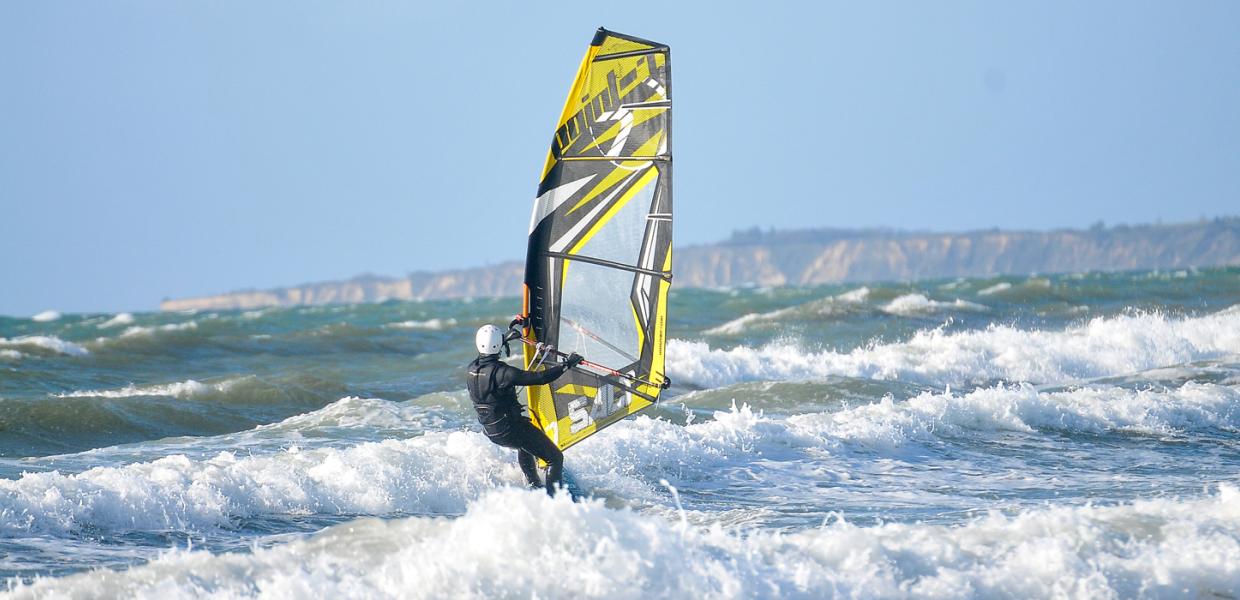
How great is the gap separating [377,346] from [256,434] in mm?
12190

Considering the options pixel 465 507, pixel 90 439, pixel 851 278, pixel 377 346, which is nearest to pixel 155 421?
pixel 90 439

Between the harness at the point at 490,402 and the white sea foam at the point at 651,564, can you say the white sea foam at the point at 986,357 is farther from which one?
the white sea foam at the point at 651,564

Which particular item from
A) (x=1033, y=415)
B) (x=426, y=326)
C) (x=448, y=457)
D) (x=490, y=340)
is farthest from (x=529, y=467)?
(x=426, y=326)

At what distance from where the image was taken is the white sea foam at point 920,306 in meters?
29.2

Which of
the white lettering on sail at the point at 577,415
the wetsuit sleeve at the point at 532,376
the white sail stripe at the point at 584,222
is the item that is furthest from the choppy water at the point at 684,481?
the white sail stripe at the point at 584,222

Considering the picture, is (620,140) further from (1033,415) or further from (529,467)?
(1033,415)

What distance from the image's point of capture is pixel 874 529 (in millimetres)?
6055

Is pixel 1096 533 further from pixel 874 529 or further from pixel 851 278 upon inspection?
pixel 851 278

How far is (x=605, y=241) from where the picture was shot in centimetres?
792

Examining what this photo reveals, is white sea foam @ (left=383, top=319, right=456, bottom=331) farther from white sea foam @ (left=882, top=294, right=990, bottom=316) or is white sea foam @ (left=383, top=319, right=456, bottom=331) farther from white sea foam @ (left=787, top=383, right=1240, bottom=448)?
white sea foam @ (left=787, top=383, right=1240, bottom=448)

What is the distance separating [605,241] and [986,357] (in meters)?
11.7

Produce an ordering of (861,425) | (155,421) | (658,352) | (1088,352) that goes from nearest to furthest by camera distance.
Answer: (658,352) < (861,425) < (155,421) < (1088,352)

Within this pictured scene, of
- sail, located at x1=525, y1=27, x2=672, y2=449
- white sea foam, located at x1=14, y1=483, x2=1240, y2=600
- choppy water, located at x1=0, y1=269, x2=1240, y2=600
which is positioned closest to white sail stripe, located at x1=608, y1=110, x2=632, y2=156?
sail, located at x1=525, y1=27, x2=672, y2=449

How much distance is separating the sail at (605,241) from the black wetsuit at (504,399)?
0.53m
